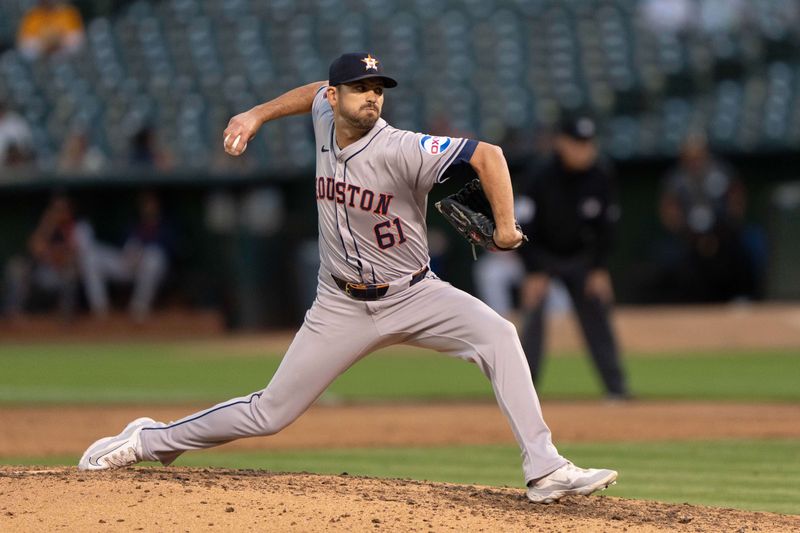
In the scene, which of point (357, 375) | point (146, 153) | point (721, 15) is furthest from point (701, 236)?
point (146, 153)

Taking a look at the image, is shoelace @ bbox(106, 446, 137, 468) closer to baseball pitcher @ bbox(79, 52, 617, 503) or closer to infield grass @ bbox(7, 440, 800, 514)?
baseball pitcher @ bbox(79, 52, 617, 503)

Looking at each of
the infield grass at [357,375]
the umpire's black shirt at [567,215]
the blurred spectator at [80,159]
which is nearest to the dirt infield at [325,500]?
the umpire's black shirt at [567,215]

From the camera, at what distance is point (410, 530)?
4602 mm

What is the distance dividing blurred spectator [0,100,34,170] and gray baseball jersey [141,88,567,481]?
459 inches

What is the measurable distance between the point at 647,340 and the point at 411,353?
2.61 m

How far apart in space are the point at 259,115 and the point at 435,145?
812 millimetres

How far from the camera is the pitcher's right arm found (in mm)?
5086

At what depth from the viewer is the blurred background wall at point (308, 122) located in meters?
16.1

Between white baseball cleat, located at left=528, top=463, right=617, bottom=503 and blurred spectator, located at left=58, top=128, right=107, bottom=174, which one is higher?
blurred spectator, located at left=58, top=128, right=107, bottom=174

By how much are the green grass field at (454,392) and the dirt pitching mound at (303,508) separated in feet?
2.34

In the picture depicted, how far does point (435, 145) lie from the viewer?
4.90 meters

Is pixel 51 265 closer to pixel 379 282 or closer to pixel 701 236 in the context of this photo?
pixel 701 236

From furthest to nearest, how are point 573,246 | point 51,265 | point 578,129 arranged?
point 51,265
point 573,246
point 578,129

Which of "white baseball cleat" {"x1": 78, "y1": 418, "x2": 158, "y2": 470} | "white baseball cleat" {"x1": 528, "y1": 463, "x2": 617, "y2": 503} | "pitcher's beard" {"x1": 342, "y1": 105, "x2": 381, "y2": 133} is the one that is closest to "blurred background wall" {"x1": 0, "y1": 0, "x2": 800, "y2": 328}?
"white baseball cleat" {"x1": 78, "y1": 418, "x2": 158, "y2": 470}
